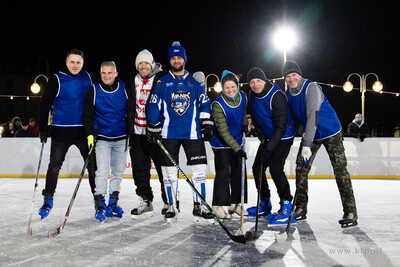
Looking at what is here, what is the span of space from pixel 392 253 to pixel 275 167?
139 cm

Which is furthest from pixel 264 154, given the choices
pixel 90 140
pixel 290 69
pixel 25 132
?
pixel 25 132

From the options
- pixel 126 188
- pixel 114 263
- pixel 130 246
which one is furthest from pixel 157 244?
pixel 126 188

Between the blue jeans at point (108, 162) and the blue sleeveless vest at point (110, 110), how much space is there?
→ 4.3 inches

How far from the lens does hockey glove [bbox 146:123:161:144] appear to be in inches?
154

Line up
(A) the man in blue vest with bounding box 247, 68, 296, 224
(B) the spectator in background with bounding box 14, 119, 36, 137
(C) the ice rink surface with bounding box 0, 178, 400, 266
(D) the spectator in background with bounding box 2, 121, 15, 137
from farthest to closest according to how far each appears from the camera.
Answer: (D) the spectator in background with bounding box 2, 121, 15, 137 → (B) the spectator in background with bounding box 14, 119, 36, 137 → (A) the man in blue vest with bounding box 247, 68, 296, 224 → (C) the ice rink surface with bounding box 0, 178, 400, 266

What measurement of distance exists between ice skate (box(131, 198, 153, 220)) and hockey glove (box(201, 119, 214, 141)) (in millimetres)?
1022

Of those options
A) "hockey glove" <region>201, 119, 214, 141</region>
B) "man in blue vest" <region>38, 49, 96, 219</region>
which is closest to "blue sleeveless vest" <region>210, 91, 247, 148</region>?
"hockey glove" <region>201, 119, 214, 141</region>

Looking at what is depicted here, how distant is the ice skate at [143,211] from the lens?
4234mm

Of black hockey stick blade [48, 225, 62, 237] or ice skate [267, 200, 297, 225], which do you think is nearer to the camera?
black hockey stick blade [48, 225, 62, 237]

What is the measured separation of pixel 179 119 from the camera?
4.02 metres

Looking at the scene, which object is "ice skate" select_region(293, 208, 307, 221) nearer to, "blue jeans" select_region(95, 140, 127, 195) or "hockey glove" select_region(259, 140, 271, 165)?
"hockey glove" select_region(259, 140, 271, 165)

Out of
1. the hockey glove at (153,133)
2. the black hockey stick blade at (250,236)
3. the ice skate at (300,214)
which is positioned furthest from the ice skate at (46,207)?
the ice skate at (300,214)

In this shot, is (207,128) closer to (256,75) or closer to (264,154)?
Answer: (264,154)

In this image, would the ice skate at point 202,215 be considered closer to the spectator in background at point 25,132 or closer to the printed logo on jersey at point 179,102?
the printed logo on jersey at point 179,102
